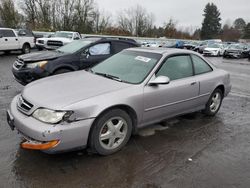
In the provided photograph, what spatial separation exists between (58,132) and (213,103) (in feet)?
12.5

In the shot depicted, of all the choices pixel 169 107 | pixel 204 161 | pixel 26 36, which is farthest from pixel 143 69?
pixel 26 36

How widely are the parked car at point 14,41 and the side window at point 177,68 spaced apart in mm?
14037

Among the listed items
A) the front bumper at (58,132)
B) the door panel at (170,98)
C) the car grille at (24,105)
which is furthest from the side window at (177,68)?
the car grille at (24,105)

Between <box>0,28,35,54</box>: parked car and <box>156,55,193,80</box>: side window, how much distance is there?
14.0 m

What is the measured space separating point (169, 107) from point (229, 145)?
47.3 inches

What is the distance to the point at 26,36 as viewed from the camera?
17.6 metres

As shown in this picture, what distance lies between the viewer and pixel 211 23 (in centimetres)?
7988

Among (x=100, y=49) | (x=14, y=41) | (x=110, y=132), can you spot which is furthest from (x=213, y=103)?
(x=14, y=41)

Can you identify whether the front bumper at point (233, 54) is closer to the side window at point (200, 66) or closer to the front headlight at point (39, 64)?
the side window at point (200, 66)

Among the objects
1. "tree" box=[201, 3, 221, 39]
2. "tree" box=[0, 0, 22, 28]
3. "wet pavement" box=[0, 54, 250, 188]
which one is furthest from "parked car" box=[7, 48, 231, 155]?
"tree" box=[201, 3, 221, 39]

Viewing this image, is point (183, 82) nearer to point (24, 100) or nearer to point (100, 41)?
point (24, 100)

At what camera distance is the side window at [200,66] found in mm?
5173

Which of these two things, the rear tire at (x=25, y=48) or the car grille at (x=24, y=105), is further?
the rear tire at (x=25, y=48)

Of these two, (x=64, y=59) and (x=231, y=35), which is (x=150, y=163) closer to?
(x=64, y=59)
